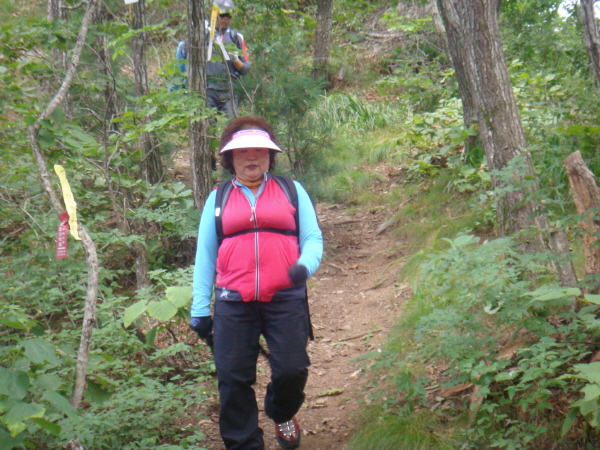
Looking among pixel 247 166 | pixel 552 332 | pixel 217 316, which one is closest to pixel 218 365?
pixel 217 316

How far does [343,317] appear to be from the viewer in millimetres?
6289

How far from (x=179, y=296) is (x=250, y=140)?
1097 millimetres

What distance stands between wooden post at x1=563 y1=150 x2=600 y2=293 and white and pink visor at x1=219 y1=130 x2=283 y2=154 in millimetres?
1796

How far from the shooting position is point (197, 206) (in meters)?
6.18

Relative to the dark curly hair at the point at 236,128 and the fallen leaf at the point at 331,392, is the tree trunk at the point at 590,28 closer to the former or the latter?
the dark curly hair at the point at 236,128

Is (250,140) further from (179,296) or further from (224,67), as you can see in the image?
(224,67)

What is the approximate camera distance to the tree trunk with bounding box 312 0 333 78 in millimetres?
11791

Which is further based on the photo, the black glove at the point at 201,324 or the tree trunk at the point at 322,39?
the tree trunk at the point at 322,39

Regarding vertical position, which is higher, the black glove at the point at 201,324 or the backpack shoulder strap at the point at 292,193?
the backpack shoulder strap at the point at 292,193

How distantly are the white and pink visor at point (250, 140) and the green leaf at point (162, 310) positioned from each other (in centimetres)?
103

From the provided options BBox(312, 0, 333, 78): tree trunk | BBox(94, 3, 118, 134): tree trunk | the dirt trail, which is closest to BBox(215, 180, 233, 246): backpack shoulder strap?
the dirt trail

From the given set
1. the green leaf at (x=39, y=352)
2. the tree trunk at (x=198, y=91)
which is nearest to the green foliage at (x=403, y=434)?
the green leaf at (x=39, y=352)

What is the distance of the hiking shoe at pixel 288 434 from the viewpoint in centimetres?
405

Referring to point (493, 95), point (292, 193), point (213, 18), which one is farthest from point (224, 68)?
point (292, 193)
